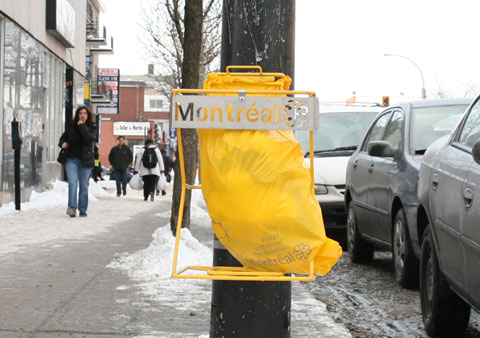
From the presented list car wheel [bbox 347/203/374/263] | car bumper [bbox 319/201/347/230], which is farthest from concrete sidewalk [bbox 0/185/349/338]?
car bumper [bbox 319/201/347/230]

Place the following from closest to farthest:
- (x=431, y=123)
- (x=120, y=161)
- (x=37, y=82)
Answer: (x=431, y=123) < (x=37, y=82) < (x=120, y=161)

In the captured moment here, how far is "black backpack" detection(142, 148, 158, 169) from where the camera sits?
21.2m

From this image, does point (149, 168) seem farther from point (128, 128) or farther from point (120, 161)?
point (128, 128)

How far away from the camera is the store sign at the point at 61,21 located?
21859 mm

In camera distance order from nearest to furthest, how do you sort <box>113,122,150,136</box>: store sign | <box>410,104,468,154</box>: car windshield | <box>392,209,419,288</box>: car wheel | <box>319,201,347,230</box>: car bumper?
<box>392,209,419,288</box>: car wheel < <box>410,104,468,154</box>: car windshield < <box>319,201,347,230</box>: car bumper < <box>113,122,150,136</box>: store sign

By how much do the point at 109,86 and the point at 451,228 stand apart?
47.0 meters

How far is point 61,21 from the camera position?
2292 centimetres

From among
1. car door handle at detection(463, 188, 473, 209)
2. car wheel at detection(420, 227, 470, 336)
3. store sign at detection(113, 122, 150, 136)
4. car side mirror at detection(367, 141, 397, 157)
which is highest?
car side mirror at detection(367, 141, 397, 157)

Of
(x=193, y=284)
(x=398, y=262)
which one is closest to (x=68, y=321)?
(x=193, y=284)

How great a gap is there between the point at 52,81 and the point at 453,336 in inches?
770

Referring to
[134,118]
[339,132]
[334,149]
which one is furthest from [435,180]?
[134,118]

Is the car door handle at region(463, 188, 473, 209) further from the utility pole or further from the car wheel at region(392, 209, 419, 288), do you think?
the car wheel at region(392, 209, 419, 288)

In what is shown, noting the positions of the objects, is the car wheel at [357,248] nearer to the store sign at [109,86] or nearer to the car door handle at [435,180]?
the car door handle at [435,180]

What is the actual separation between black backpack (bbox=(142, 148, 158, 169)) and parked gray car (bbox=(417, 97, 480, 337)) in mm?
15616
